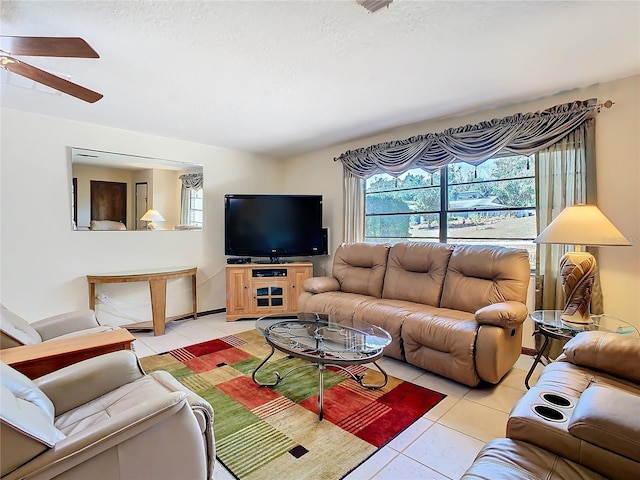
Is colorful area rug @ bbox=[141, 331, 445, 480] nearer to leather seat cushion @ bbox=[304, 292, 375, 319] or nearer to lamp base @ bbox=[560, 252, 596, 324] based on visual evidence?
leather seat cushion @ bbox=[304, 292, 375, 319]

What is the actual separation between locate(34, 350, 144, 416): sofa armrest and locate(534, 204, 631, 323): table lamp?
2.72m

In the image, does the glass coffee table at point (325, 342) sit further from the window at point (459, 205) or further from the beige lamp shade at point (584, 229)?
the window at point (459, 205)

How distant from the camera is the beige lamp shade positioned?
2141 mm

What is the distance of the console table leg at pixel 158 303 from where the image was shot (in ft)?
11.9

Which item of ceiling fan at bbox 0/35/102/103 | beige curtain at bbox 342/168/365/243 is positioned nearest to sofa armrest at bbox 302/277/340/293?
beige curtain at bbox 342/168/365/243

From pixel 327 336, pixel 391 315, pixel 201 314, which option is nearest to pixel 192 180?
pixel 201 314

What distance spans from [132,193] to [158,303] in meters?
1.33

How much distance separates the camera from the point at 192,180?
4.35 metres

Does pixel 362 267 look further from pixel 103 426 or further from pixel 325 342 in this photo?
pixel 103 426

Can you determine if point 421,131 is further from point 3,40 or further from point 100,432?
point 100,432

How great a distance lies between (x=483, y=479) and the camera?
3.14 feet

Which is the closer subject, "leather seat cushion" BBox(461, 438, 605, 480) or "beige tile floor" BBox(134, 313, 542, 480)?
"leather seat cushion" BBox(461, 438, 605, 480)

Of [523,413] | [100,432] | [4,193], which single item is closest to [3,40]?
Answer: [100,432]

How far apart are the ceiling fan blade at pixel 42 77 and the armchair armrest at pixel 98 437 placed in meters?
1.92
